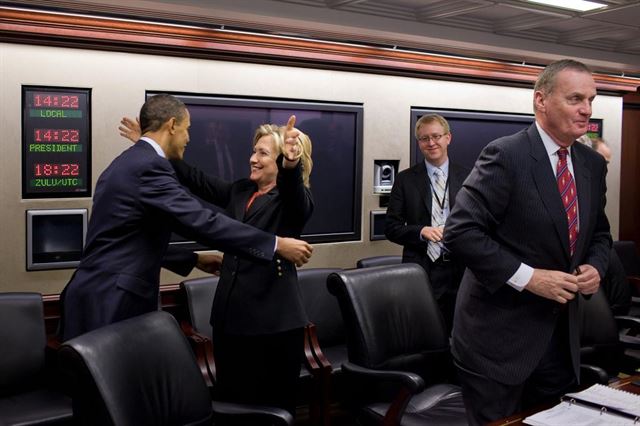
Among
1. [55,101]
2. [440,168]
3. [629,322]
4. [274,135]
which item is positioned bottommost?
[629,322]

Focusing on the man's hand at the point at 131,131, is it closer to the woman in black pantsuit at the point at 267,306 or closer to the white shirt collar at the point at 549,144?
the woman in black pantsuit at the point at 267,306

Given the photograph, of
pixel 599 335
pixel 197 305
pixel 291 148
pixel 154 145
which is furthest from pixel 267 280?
pixel 599 335

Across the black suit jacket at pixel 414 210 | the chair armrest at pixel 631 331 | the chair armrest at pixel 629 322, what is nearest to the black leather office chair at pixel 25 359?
the black suit jacket at pixel 414 210

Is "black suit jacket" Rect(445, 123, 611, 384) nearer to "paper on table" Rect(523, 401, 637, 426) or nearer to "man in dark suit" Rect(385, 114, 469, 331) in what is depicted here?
"paper on table" Rect(523, 401, 637, 426)

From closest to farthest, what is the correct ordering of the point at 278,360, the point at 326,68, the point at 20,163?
1. the point at 278,360
2. the point at 20,163
3. the point at 326,68

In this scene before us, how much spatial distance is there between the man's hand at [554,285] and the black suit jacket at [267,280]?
963 mm

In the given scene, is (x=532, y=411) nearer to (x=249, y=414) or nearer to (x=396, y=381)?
(x=396, y=381)

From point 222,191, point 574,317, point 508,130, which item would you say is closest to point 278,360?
point 222,191

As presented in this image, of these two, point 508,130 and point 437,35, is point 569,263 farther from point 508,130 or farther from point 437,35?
point 508,130

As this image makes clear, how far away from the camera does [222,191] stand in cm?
324

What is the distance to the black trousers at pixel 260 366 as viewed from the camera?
2768mm

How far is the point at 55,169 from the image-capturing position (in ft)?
12.6

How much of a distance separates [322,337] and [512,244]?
2.19 m

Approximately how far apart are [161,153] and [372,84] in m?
2.40
